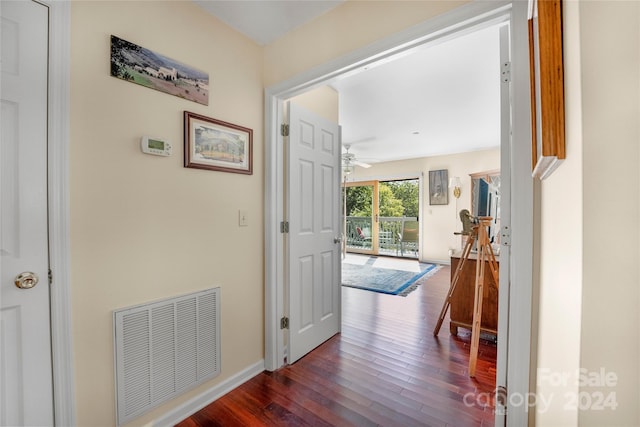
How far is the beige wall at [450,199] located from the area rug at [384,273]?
1.79ft

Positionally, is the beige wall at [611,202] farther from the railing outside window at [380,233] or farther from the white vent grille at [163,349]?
the railing outside window at [380,233]

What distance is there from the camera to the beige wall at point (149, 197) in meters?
1.26

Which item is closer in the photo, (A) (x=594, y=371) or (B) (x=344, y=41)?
(A) (x=594, y=371)

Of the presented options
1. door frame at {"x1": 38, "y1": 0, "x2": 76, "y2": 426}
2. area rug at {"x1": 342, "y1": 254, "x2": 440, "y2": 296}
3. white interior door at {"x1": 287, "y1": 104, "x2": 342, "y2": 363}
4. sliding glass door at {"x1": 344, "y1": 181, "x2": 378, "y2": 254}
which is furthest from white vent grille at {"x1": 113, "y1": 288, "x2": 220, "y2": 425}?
sliding glass door at {"x1": 344, "y1": 181, "x2": 378, "y2": 254}

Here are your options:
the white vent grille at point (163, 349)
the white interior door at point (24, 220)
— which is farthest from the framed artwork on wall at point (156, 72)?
the white vent grille at point (163, 349)

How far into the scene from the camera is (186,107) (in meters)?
1.64

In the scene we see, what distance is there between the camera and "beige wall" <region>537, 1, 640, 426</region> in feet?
1.47

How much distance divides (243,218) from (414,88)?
2.33 meters

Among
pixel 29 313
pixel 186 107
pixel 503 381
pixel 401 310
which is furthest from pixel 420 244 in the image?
pixel 29 313

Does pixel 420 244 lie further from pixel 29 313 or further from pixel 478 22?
pixel 29 313

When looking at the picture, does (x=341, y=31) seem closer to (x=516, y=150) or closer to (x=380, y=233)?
(x=516, y=150)

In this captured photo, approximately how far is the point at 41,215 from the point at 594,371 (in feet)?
6.03

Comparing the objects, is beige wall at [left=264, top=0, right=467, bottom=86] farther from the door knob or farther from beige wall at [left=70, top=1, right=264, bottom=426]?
the door knob

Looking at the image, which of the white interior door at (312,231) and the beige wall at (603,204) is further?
the white interior door at (312,231)
